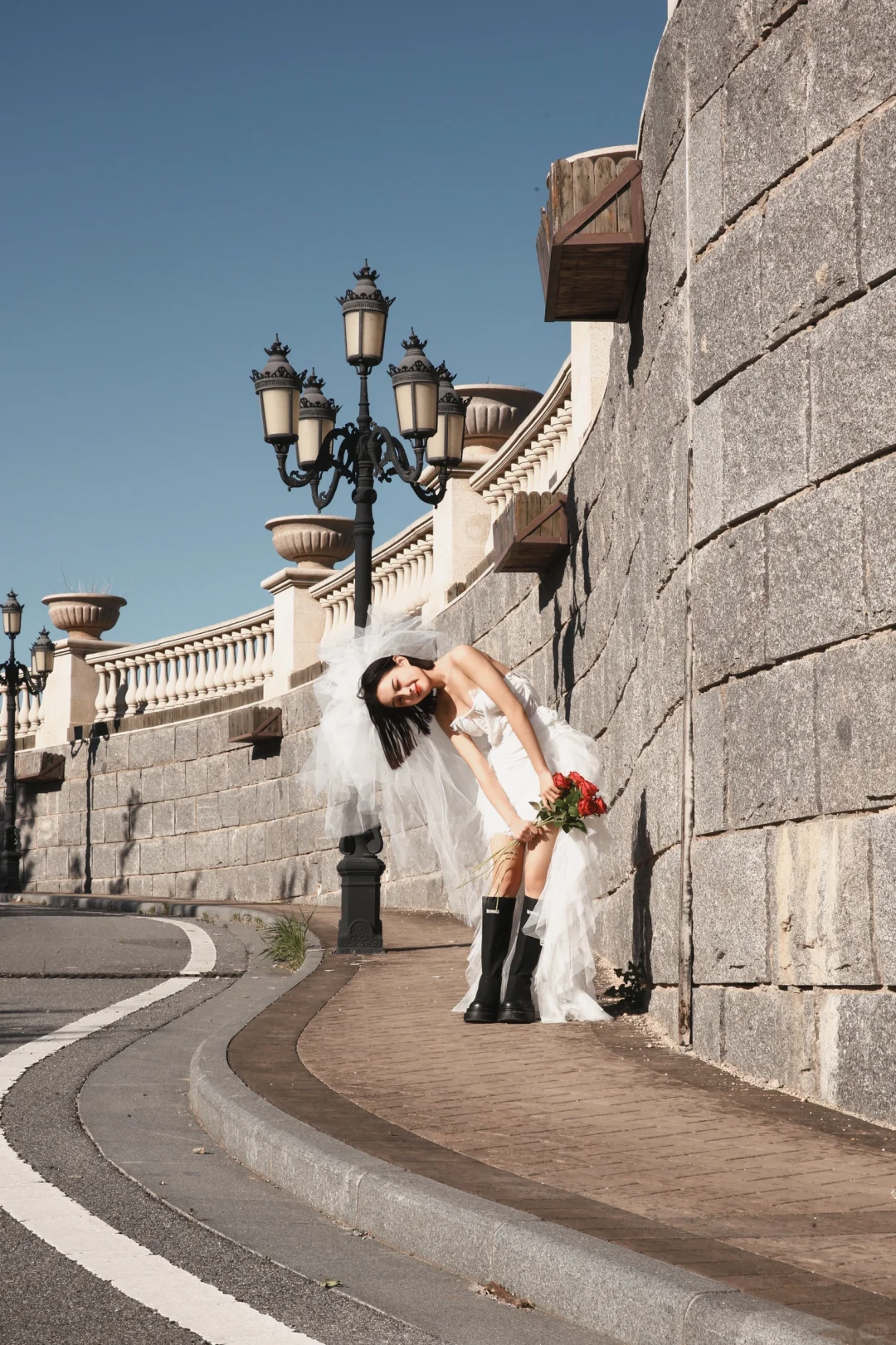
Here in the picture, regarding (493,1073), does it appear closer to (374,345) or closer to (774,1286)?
(774,1286)

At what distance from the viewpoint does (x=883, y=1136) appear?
4941mm

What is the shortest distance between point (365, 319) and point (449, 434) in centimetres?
148

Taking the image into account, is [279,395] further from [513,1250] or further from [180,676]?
[180,676]

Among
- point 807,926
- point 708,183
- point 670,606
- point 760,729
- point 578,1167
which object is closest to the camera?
point 578,1167

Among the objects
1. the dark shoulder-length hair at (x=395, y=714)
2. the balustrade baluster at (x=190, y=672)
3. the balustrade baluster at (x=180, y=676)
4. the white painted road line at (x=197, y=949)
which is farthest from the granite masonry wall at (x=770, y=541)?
the balustrade baluster at (x=180, y=676)

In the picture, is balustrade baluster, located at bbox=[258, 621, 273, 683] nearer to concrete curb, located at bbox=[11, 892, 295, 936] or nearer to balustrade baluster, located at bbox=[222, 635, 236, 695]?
balustrade baluster, located at bbox=[222, 635, 236, 695]

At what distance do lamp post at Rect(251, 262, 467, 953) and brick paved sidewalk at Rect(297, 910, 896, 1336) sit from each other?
4104 millimetres

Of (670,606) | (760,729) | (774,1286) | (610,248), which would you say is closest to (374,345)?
(610,248)

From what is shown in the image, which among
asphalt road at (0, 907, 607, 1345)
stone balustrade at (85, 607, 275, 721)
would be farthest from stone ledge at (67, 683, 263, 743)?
asphalt road at (0, 907, 607, 1345)

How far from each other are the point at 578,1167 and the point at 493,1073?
5.64 feet

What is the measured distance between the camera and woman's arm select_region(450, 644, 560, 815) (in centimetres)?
760

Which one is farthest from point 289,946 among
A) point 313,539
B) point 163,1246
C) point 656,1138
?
point 313,539

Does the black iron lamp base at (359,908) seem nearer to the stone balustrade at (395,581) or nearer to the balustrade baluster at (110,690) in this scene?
the stone balustrade at (395,581)

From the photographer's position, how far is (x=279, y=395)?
1350 cm
